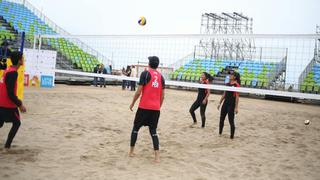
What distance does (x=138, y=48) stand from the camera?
12430mm

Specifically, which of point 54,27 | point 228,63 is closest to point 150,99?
point 228,63

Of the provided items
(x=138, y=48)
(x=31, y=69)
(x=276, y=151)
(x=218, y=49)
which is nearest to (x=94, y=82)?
(x=31, y=69)

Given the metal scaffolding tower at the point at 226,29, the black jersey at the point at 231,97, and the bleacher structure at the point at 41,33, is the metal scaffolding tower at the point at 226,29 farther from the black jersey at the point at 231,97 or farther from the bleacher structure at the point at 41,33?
the black jersey at the point at 231,97

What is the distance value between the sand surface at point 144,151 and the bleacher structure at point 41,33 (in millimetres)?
12872

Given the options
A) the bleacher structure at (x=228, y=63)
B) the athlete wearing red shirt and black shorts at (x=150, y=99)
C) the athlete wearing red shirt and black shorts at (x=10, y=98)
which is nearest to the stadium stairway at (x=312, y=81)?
the bleacher structure at (x=228, y=63)

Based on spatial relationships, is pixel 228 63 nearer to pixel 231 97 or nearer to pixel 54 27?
pixel 54 27

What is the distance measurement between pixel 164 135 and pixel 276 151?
2.22 m

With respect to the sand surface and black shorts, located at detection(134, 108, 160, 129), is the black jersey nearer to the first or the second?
the sand surface

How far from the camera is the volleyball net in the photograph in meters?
11.6

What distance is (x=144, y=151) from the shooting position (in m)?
5.16

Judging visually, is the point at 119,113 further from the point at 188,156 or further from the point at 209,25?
the point at 209,25

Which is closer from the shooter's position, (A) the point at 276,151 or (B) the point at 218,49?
(A) the point at 276,151

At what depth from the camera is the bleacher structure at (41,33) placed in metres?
20.4

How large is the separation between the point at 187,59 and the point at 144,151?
2010 cm
